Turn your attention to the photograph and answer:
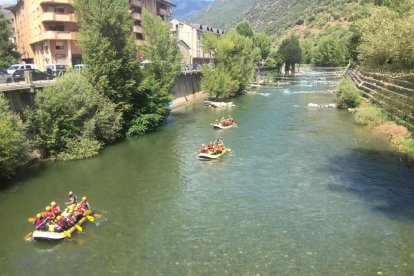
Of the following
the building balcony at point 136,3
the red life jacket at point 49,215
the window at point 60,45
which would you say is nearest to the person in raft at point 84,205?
the red life jacket at point 49,215

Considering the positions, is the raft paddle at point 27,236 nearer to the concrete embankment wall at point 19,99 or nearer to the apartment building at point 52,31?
the concrete embankment wall at point 19,99

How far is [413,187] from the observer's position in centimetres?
2642

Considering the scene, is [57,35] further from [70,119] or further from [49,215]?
[49,215]

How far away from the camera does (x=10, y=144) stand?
92.9ft

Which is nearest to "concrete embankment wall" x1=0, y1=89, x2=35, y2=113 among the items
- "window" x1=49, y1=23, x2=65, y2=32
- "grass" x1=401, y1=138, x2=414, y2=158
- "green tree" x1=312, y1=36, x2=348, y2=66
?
"grass" x1=401, y1=138, x2=414, y2=158

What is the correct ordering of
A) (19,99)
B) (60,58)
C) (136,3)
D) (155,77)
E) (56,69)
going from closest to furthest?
(19,99) < (56,69) < (155,77) < (60,58) < (136,3)

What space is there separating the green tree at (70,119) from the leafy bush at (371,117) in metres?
28.1

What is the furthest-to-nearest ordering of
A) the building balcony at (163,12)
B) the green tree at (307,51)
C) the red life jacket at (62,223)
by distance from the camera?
the green tree at (307,51) → the building balcony at (163,12) → the red life jacket at (62,223)

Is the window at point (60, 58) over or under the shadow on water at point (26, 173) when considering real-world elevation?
over

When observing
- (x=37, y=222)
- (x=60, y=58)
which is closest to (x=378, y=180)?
(x=37, y=222)

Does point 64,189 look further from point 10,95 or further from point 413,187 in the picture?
point 413,187

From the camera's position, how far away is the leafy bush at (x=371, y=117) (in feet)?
149

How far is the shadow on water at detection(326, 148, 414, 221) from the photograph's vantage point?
23.8m

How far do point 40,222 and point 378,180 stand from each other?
2136cm
